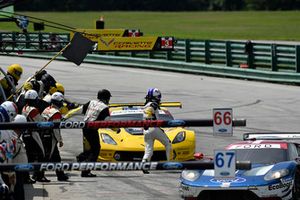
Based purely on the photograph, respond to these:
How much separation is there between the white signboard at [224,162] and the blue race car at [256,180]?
3.86 meters

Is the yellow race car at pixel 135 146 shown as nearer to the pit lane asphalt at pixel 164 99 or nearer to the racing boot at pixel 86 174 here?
the pit lane asphalt at pixel 164 99

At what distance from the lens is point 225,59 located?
40.2 metres

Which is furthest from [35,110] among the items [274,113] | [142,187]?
[274,113]

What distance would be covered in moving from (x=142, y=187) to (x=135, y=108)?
415 centimetres

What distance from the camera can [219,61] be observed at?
41094mm

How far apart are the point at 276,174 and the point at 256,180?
0.34m

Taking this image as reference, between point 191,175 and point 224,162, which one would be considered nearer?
point 224,162

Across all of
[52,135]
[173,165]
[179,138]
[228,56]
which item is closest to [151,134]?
[179,138]

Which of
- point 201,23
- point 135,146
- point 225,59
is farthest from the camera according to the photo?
point 201,23

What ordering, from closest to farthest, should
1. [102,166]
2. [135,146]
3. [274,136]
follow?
[102,166]
[274,136]
[135,146]

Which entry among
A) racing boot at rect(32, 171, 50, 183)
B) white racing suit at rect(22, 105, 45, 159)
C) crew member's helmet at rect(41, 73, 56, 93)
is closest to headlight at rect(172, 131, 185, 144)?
racing boot at rect(32, 171, 50, 183)

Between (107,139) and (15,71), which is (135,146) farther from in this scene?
(15,71)

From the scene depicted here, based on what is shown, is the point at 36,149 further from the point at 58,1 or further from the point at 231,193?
the point at 58,1

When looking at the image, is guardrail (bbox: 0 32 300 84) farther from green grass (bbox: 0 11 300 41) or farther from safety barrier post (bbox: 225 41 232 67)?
green grass (bbox: 0 11 300 41)
